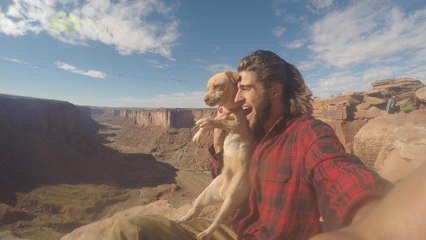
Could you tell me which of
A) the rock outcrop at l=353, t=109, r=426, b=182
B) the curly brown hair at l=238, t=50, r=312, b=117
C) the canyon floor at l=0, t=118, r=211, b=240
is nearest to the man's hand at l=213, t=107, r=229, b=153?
the curly brown hair at l=238, t=50, r=312, b=117

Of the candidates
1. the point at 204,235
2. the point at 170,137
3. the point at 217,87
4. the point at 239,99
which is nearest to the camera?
the point at 204,235

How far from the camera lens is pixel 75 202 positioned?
34.0m

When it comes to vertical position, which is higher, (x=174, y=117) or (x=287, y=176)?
(x=287, y=176)

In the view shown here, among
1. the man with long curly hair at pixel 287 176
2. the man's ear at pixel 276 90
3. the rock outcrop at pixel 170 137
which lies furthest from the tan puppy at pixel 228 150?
the rock outcrop at pixel 170 137

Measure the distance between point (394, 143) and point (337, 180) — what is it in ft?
20.7

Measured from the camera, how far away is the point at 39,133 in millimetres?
56344

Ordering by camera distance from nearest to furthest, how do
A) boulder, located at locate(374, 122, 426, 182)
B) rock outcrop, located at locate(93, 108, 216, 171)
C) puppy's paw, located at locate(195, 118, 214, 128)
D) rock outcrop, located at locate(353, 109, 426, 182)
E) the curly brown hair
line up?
the curly brown hair, puppy's paw, located at locate(195, 118, 214, 128), boulder, located at locate(374, 122, 426, 182), rock outcrop, located at locate(353, 109, 426, 182), rock outcrop, located at locate(93, 108, 216, 171)

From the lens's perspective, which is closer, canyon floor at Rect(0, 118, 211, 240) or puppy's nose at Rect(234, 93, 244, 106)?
puppy's nose at Rect(234, 93, 244, 106)

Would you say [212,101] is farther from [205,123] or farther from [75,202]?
[75,202]

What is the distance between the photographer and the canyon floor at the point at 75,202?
26797 millimetres

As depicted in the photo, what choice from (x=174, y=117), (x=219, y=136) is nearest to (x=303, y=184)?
(x=219, y=136)

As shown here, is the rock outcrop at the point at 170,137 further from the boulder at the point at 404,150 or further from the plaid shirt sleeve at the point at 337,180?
the plaid shirt sleeve at the point at 337,180

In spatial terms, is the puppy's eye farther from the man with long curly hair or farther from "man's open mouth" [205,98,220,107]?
the man with long curly hair

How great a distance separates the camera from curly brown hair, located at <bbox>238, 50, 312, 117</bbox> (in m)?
2.91
